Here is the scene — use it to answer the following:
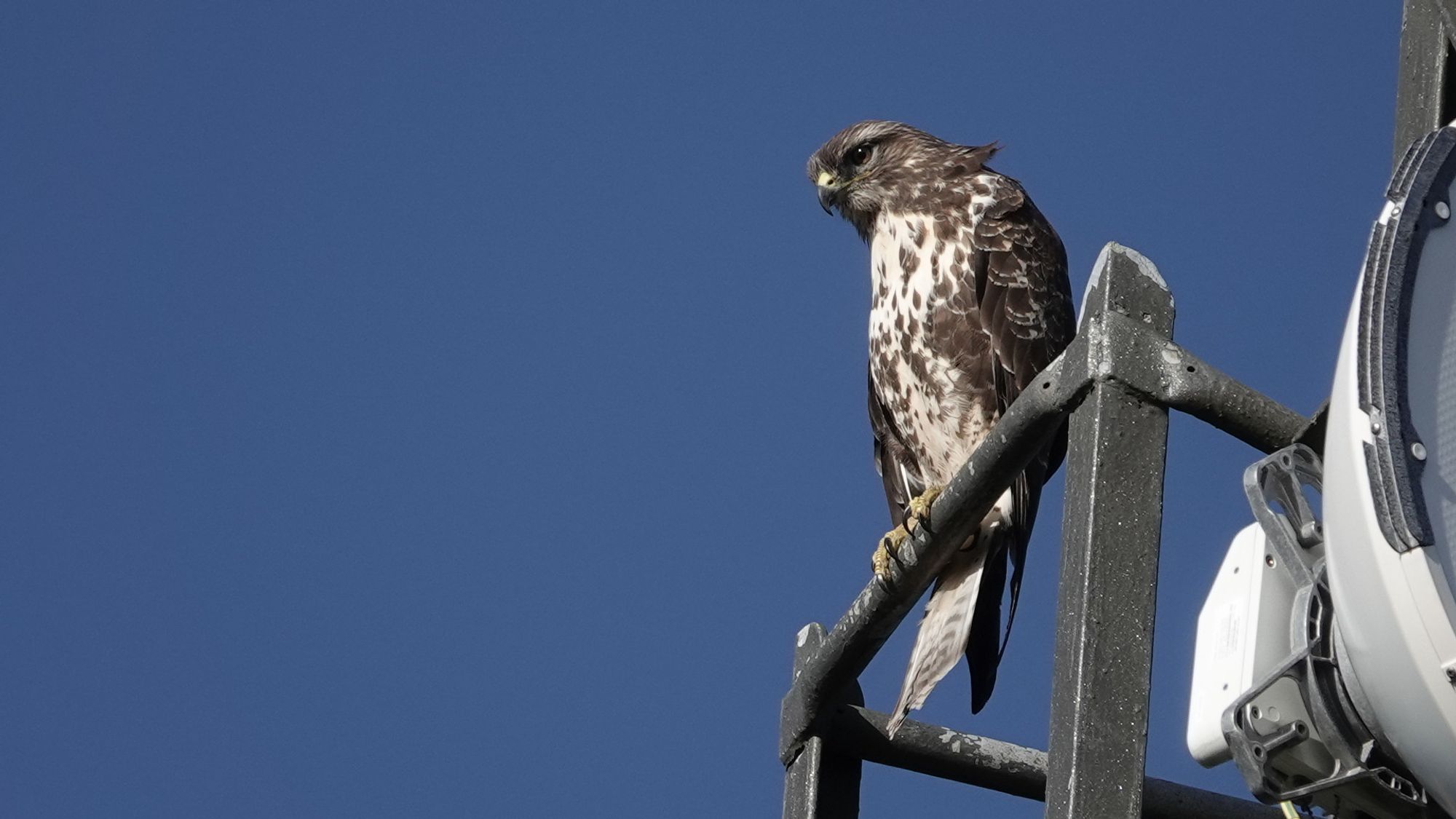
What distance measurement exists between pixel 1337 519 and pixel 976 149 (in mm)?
3744

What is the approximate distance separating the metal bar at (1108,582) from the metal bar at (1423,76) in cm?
65

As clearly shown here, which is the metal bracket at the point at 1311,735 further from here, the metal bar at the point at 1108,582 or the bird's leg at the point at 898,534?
the bird's leg at the point at 898,534

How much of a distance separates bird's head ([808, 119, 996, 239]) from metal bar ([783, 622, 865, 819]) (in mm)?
2295

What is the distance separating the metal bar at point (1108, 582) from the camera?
2111 mm

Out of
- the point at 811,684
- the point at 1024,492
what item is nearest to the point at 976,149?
the point at 1024,492

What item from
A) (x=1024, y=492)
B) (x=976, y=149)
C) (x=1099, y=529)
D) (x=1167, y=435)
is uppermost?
(x=976, y=149)

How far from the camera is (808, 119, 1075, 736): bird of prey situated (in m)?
4.57

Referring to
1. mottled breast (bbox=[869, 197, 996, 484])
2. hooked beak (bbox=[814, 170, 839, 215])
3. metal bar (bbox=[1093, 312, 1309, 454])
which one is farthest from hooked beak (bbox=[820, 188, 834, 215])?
metal bar (bbox=[1093, 312, 1309, 454])

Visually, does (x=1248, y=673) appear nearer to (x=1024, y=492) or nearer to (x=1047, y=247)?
(x=1024, y=492)

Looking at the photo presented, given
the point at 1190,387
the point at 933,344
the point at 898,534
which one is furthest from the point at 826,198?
the point at 1190,387

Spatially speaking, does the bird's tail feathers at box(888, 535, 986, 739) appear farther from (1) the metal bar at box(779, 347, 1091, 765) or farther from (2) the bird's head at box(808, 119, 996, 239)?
(2) the bird's head at box(808, 119, 996, 239)

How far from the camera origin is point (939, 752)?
3.27 meters

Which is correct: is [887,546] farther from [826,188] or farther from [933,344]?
[826,188]

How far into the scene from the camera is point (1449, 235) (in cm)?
201
